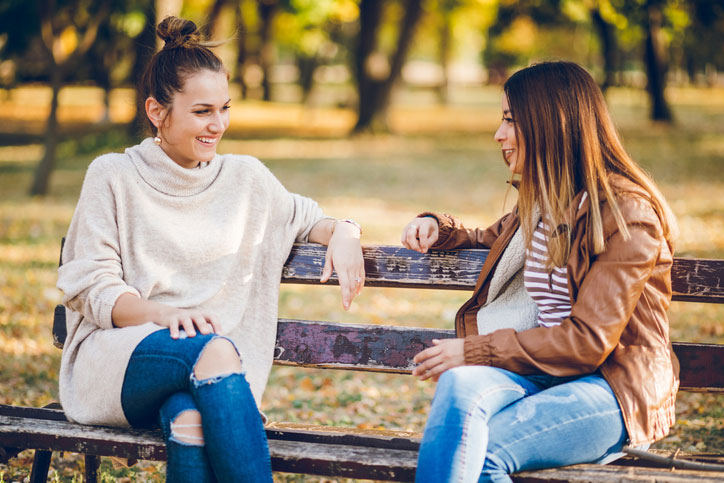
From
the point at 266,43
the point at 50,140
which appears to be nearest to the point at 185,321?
the point at 50,140

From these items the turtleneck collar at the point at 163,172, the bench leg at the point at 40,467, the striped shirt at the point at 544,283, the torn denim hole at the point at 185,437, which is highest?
the turtleneck collar at the point at 163,172

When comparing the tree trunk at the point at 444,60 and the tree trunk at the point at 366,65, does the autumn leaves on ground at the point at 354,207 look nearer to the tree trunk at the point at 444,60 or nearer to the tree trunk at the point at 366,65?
the tree trunk at the point at 366,65

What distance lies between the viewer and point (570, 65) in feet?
9.13

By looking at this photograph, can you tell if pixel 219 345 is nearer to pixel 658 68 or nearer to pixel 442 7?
pixel 658 68

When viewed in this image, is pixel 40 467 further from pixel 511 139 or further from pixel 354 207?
pixel 354 207

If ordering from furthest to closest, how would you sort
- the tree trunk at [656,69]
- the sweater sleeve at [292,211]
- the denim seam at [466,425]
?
the tree trunk at [656,69] < the sweater sleeve at [292,211] < the denim seam at [466,425]

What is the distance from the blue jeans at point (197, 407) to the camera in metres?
2.53

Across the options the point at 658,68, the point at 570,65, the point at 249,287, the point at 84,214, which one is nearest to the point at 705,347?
the point at 570,65

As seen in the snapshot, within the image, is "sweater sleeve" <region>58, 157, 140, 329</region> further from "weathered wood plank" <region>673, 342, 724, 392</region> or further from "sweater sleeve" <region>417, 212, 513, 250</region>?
"weathered wood plank" <region>673, 342, 724, 392</region>

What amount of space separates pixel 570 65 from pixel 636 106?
3650cm

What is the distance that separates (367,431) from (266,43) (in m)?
32.5

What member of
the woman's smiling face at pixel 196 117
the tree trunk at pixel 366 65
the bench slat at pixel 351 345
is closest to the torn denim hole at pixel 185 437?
the bench slat at pixel 351 345

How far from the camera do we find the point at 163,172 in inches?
123

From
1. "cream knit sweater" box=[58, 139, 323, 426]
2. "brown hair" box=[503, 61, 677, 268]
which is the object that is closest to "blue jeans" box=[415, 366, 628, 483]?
"brown hair" box=[503, 61, 677, 268]
